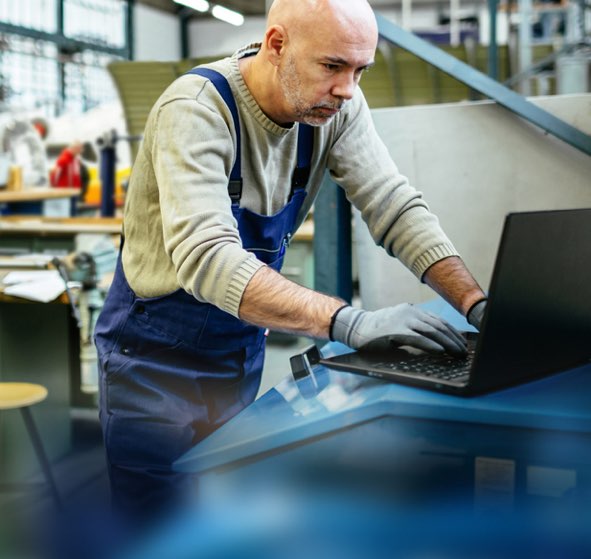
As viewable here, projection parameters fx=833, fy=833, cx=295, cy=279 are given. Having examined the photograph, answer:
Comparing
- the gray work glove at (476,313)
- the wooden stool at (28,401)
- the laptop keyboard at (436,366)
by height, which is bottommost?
the wooden stool at (28,401)

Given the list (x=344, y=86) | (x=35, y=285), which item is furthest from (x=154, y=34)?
(x=344, y=86)

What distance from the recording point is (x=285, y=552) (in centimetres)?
82

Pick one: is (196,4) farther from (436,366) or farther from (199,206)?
(436,366)

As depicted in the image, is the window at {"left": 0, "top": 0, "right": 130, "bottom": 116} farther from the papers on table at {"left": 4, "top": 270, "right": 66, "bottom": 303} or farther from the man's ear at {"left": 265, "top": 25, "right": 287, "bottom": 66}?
the man's ear at {"left": 265, "top": 25, "right": 287, "bottom": 66}

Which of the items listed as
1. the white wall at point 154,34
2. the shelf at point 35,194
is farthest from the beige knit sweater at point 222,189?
the white wall at point 154,34

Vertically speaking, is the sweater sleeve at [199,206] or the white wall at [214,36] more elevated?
the white wall at [214,36]

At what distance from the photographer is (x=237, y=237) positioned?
1.26 meters

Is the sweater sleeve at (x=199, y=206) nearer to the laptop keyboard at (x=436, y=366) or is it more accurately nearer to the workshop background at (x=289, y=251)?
the laptop keyboard at (x=436, y=366)

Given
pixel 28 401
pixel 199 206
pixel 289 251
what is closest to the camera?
pixel 199 206

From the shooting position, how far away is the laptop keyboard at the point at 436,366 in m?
1.05

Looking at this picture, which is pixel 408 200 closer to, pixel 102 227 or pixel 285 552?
Result: pixel 285 552

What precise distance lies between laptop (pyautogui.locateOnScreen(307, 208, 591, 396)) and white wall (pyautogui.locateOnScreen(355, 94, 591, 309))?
2.91 feet

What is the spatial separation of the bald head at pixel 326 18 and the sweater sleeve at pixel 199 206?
0.61 feet

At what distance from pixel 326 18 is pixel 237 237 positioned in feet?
1.18
